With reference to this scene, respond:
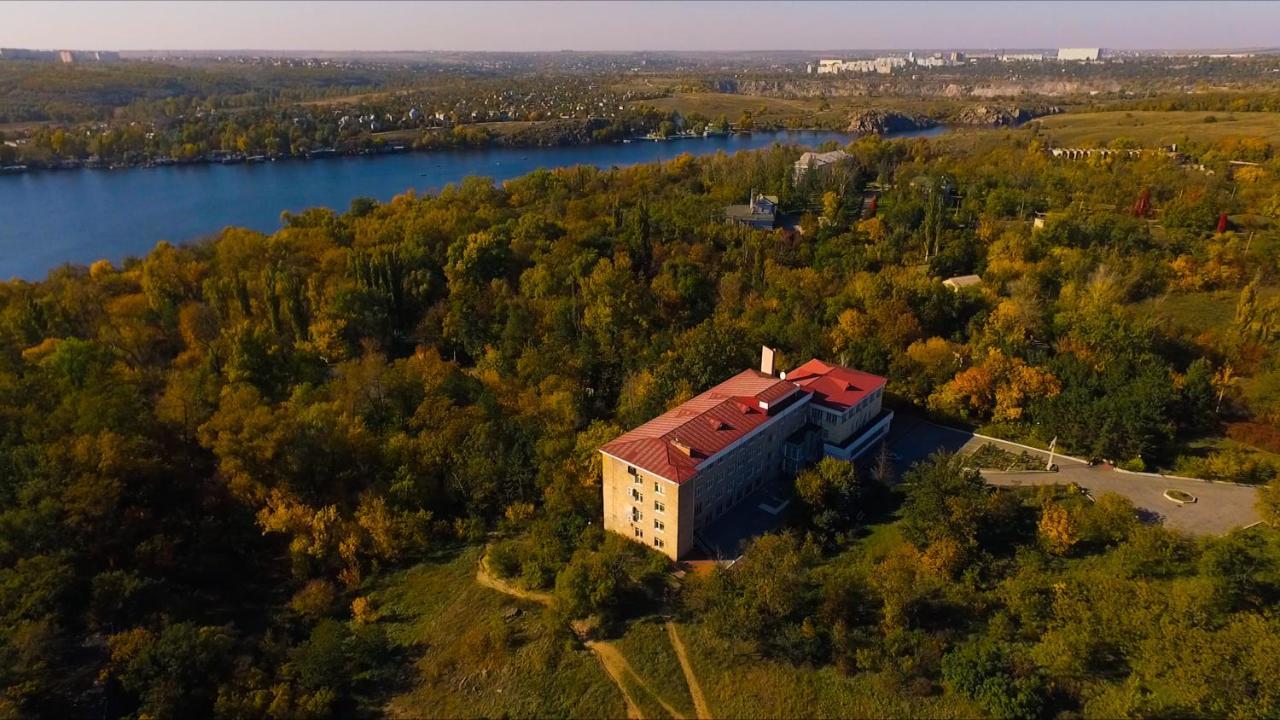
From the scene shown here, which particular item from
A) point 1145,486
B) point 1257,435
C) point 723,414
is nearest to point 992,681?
point 723,414

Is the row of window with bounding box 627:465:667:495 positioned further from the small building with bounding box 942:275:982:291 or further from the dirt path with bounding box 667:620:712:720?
the small building with bounding box 942:275:982:291

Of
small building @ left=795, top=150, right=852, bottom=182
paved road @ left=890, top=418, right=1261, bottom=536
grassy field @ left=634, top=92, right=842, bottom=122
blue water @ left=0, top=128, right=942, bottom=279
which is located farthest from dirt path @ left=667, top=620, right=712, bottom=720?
grassy field @ left=634, top=92, right=842, bottom=122

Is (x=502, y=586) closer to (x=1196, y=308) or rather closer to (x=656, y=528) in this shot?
(x=656, y=528)

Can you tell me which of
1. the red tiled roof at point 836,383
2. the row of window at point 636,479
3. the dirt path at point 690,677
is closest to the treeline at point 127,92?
the red tiled roof at point 836,383

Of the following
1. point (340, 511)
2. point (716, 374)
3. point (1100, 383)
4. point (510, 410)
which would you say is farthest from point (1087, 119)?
point (340, 511)

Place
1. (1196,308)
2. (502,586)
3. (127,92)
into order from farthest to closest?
(127,92) → (1196,308) → (502,586)
